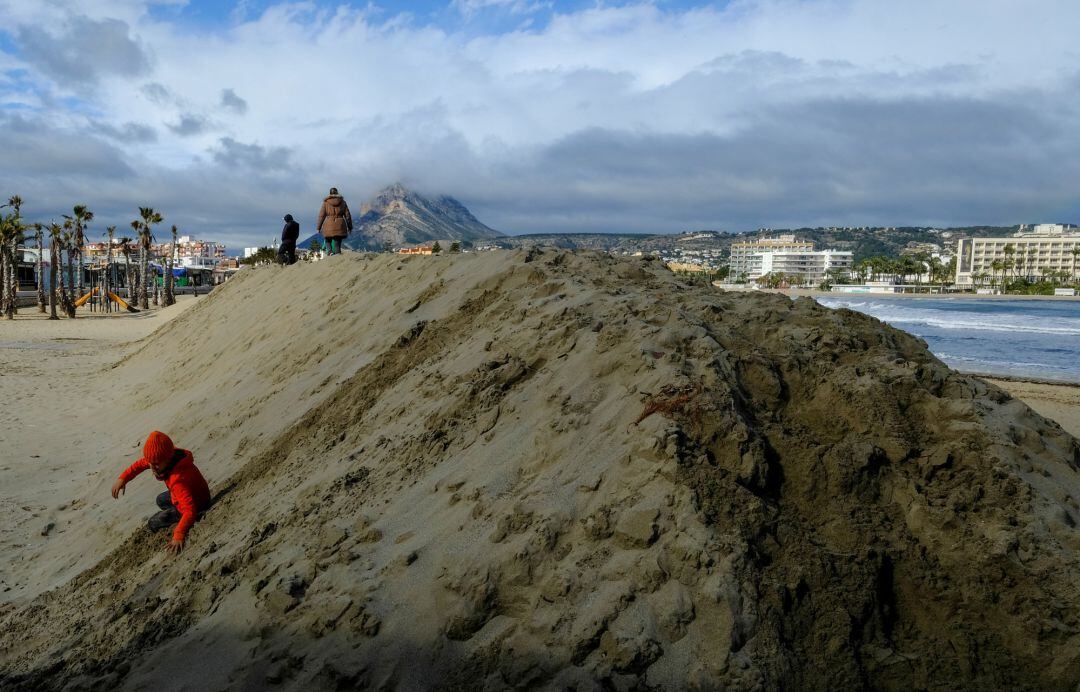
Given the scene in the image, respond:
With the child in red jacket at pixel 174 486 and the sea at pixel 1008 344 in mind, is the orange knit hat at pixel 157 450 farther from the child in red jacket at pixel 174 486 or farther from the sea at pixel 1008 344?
the sea at pixel 1008 344

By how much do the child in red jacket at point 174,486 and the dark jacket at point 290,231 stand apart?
12.2 m

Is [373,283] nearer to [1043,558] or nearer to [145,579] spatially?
[145,579]

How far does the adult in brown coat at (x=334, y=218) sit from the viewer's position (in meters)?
14.9

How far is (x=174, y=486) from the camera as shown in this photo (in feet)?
18.4

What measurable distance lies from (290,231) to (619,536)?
1550 cm

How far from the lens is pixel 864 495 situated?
3980 millimetres

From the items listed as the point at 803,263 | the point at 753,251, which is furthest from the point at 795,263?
the point at 753,251

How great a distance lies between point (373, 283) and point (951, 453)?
29.5 feet

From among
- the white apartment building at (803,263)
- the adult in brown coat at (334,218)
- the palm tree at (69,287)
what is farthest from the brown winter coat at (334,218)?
the white apartment building at (803,263)

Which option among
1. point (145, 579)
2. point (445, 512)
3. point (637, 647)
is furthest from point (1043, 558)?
point (145, 579)

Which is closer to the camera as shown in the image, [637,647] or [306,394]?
[637,647]

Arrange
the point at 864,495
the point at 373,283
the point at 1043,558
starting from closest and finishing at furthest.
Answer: the point at 1043,558 → the point at 864,495 → the point at 373,283

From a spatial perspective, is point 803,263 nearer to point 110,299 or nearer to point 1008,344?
point 1008,344

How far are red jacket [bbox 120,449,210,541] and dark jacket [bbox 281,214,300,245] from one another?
39.8ft
